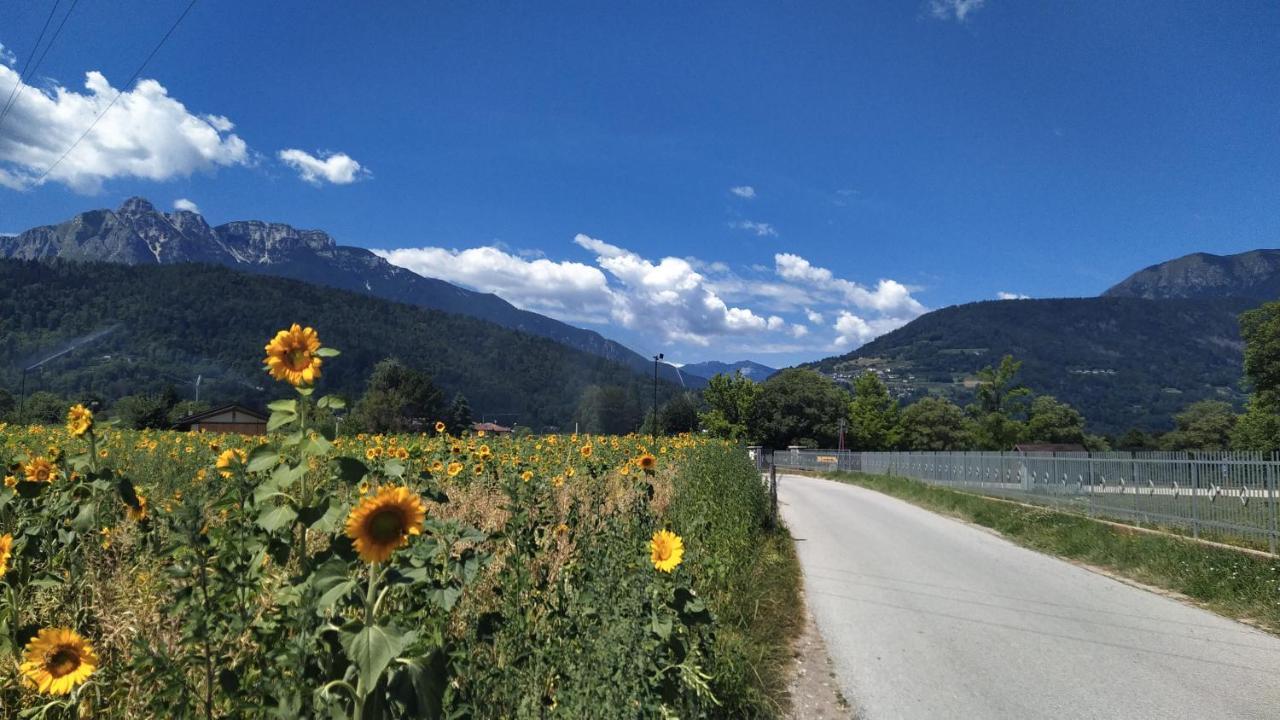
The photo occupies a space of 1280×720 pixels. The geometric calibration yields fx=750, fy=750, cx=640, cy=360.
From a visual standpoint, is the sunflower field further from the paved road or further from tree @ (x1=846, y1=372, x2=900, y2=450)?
tree @ (x1=846, y1=372, x2=900, y2=450)

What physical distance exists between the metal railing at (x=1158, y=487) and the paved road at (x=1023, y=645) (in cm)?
231

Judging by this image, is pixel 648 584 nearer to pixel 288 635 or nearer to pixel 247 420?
pixel 288 635

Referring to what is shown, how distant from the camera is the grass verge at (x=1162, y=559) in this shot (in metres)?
8.10

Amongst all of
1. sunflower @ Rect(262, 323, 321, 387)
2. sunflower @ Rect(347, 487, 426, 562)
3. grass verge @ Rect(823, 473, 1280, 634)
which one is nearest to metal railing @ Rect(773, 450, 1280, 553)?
grass verge @ Rect(823, 473, 1280, 634)

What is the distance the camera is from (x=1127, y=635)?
6.82 metres

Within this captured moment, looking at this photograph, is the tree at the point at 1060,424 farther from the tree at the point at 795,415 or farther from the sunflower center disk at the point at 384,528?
the sunflower center disk at the point at 384,528

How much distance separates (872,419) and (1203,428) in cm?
4228

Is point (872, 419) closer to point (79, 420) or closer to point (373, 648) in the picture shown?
point (79, 420)

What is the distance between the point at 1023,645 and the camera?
253 inches

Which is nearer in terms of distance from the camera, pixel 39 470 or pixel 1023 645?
pixel 39 470

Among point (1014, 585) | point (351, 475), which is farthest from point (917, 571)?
point (351, 475)

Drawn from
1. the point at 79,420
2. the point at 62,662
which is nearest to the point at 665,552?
the point at 62,662

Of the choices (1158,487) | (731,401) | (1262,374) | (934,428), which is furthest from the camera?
(934,428)

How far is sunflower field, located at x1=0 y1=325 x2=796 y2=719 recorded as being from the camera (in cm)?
187
